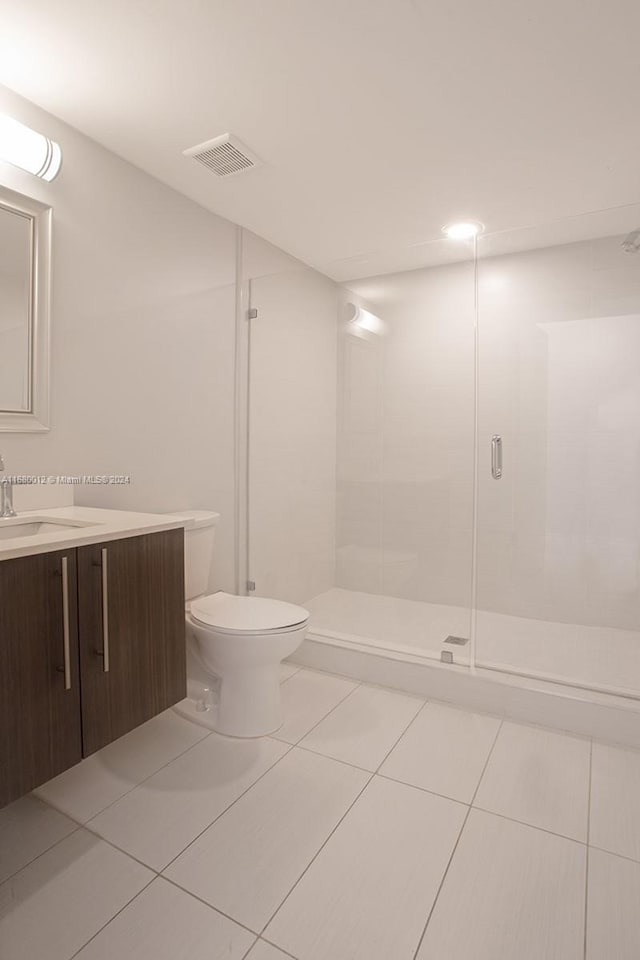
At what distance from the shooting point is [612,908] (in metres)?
1.18

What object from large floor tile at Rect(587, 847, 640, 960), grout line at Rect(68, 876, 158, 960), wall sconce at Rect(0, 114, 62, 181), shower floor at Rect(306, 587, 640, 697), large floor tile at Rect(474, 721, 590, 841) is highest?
wall sconce at Rect(0, 114, 62, 181)

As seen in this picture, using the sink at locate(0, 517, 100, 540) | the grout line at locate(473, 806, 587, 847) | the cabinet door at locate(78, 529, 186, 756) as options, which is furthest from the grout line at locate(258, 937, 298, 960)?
the sink at locate(0, 517, 100, 540)

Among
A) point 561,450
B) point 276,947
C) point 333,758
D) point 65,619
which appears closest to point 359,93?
point 561,450

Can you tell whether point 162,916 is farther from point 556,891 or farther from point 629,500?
point 629,500

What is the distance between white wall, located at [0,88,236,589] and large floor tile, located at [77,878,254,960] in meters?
1.20

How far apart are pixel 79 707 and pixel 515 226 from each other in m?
2.58

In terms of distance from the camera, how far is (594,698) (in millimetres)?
1934

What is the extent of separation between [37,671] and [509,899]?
1.18 m

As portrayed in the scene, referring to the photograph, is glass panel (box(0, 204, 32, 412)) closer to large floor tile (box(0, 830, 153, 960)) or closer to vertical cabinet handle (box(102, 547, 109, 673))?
vertical cabinet handle (box(102, 547, 109, 673))

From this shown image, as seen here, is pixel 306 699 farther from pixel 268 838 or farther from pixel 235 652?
pixel 268 838

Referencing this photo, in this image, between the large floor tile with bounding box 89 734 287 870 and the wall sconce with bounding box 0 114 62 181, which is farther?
the wall sconce with bounding box 0 114 62 181

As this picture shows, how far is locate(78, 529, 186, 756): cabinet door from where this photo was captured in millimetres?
1278

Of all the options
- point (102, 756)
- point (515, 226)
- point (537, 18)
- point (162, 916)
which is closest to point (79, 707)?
point (162, 916)

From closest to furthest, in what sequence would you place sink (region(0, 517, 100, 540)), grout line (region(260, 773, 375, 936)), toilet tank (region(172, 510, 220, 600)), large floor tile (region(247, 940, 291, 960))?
large floor tile (region(247, 940, 291, 960)) < grout line (region(260, 773, 375, 936)) < sink (region(0, 517, 100, 540)) < toilet tank (region(172, 510, 220, 600))
